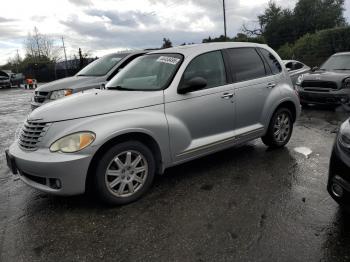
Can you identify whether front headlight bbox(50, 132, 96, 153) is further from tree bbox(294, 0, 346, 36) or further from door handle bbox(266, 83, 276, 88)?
tree bbox(294, 0, 346, 36)

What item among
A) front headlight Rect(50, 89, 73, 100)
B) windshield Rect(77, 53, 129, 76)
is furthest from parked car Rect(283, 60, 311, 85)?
front headlight Rect(50, 89, 73, 100)

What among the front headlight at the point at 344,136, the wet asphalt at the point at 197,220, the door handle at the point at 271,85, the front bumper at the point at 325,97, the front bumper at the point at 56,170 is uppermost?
the door handle at the point at 271,85

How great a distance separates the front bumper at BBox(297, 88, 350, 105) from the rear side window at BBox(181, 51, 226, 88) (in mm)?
5601

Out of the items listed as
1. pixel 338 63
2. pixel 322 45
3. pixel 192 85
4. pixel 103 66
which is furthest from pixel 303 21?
pixel 192 85

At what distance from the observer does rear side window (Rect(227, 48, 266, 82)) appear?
4.90 m

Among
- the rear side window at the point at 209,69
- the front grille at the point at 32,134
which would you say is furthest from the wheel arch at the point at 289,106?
the front grille at the point at 32,134

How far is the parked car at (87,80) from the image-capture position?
7281 mm

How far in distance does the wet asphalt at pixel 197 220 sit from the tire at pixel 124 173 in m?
0.14

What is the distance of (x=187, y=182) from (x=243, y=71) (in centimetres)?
184

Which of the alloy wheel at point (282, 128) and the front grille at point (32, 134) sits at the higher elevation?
the front grille at point (32, 134)

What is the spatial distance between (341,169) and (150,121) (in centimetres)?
200

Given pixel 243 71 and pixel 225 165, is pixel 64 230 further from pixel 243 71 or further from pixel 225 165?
pixel 243 71

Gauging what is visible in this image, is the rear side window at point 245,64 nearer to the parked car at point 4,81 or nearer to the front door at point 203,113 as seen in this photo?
the front door at point 203,113

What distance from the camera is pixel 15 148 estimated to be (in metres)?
3.89
